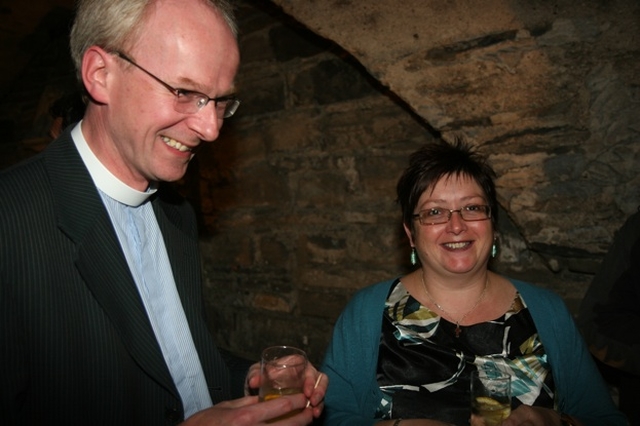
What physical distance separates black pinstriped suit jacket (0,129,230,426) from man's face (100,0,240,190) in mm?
160

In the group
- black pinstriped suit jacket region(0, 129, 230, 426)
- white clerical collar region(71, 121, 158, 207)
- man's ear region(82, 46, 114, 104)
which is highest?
man's ear region(82, 46, 114, 104)

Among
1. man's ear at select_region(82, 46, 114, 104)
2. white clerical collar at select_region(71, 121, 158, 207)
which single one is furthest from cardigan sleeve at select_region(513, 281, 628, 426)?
man's ear at select_region(82, 46, 114, 104)

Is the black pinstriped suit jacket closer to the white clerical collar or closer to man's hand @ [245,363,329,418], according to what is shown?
the white clerical collar

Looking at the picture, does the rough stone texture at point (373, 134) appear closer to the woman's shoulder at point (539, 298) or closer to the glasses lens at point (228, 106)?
the woman's shoulder at point (539, 298)

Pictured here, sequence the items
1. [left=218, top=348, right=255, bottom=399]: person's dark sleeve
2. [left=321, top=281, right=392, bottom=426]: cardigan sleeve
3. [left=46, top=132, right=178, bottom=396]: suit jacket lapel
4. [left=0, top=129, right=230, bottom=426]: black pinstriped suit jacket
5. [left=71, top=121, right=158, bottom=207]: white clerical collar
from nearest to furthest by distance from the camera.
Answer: [left=0, top=129, right=230, bottom=426]: black pinstriped suit jacket, [left=46, top=132, right=178, bottom=396]: suit jacket lapel, [left=71, top=121, right=158, bottom=207]: white clerical collar, [left=218, top=348, right=255, bottom=399]: person's dark sleeve, [left=321, top=281, right=392, bottom=426]: cardigan sleeve

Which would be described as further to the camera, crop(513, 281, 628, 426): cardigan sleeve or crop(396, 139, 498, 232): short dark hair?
crop(396, 139, 498, 232): short dark hair

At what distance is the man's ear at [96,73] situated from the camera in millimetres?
1267

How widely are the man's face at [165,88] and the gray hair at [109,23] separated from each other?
3cm

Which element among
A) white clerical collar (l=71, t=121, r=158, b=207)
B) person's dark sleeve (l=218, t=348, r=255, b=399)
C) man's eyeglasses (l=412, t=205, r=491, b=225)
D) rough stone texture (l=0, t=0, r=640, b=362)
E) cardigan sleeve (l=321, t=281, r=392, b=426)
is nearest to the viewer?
white clerical collar (l=71, t=121, r=158, b=207)

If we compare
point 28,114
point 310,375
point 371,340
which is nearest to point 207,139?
point 310,375

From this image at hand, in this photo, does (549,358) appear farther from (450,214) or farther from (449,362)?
(450,214)

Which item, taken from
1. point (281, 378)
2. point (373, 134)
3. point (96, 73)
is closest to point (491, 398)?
point (281, 378)

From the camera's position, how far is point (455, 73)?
7.44 ft

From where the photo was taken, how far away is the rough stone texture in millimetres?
2117
